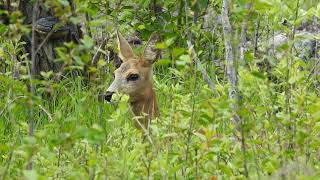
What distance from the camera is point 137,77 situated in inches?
344

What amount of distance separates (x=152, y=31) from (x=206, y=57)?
2.30 feet

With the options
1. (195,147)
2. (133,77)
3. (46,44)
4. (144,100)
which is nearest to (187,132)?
(195,147)

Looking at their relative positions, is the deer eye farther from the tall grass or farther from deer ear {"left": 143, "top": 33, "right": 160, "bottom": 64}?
the tall grass

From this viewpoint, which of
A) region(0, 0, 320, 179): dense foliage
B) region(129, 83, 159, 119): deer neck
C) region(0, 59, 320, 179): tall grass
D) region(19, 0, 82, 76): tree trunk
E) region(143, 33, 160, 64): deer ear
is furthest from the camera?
region(19, 0, 82, 76): tree trunk

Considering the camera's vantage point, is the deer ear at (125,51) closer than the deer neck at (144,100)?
No

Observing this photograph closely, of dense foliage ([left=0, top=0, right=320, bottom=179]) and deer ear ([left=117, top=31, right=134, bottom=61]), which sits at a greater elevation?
dense foliage ([left=0, top=0, right=320, bottom=179])

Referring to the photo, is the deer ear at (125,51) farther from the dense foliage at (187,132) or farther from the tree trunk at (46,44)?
the dense foliage at (187,132)

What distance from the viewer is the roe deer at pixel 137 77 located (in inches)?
334

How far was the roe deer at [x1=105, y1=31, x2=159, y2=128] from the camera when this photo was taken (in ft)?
27.8

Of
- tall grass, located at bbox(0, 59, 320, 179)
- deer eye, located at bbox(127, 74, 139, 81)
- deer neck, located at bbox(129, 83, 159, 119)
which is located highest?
tall grass, located at bbox(0, 59, 320, 179)

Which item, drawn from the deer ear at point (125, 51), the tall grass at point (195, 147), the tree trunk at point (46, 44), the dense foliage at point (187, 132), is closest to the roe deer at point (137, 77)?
the deer ear at point (125, 51)

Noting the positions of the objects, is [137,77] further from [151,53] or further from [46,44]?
[46,44]

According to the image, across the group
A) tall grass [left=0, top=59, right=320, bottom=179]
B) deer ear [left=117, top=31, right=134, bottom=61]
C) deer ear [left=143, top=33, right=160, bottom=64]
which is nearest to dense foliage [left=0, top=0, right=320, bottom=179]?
tall grass [left=0, top=59, right=320, bottom=179]

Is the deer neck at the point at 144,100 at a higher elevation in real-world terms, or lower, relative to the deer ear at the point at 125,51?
lower
